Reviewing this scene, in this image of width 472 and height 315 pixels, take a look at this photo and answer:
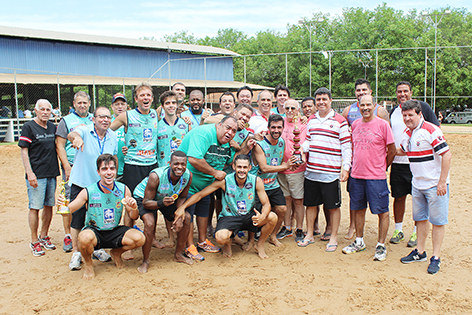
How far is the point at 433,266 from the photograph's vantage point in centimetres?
454

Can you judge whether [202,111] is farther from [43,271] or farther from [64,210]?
[43,271]

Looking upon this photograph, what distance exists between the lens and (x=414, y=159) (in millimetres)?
4711

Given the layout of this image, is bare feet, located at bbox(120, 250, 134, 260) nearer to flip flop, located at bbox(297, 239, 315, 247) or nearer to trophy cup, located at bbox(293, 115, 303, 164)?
flip flop, located at bbox(297, 239, 315, 247)

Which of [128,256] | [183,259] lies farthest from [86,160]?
[183,259]

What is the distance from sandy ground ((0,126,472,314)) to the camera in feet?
12.5

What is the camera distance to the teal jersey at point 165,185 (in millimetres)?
4695

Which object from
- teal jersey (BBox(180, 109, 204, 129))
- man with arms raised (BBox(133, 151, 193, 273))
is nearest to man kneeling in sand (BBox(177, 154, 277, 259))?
man with arms raised (BBox(133, 151, 193, 273))

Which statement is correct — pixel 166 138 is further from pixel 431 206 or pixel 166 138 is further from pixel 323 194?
pixel 431 206

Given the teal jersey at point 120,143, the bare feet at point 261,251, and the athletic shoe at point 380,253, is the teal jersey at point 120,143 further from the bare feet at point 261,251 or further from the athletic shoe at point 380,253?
the athletic shoe at point 380,253

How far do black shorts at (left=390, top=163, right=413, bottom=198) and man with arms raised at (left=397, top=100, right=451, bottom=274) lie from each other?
0.72m

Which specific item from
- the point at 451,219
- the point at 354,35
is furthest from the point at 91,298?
the point at 354,35

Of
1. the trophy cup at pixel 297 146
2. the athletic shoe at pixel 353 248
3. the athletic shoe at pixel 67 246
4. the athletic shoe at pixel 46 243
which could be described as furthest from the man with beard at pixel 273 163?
the athletic shoe at pixel 46 243

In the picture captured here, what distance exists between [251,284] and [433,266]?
2.22 m

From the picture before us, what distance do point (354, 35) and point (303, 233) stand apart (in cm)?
3624
